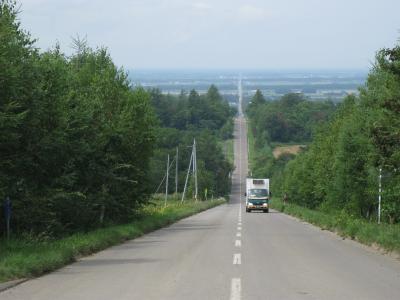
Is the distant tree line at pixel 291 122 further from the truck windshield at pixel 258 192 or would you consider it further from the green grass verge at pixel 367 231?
the green grass verge at pixel 367 231

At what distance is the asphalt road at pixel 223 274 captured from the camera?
1088cm

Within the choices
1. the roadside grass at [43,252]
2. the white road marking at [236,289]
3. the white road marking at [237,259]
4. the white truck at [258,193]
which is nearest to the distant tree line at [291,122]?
the white truck at [258,193]

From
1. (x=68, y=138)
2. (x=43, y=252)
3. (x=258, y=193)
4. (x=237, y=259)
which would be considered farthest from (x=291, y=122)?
Answer: (x=43, y=252)

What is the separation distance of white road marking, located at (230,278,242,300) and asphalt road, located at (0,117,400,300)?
0.02m

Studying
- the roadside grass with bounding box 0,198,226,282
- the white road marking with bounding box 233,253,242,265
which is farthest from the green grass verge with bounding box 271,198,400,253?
the roadside grass with bounding box 0,198,226,282

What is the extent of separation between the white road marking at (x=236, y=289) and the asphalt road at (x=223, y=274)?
16mm

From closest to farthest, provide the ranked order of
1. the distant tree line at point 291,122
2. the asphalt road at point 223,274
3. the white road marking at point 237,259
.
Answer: the asphalt road at point 223,274 → the white road marking at point 237,259 → the distant tree line at point 291,122

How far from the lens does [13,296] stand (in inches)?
417

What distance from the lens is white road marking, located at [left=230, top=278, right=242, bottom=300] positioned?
10445 mm

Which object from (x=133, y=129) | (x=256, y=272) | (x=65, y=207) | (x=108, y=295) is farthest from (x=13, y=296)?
(x=133, y=129)

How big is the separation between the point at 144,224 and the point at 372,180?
34.2ft

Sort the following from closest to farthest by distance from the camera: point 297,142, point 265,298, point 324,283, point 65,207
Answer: point 265,298 → point 324,283 → point 65,207 → point 297,142

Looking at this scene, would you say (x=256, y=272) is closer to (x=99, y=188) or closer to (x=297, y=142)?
(x=99, y=188)

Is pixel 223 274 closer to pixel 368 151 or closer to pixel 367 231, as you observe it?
pixel 367 231
